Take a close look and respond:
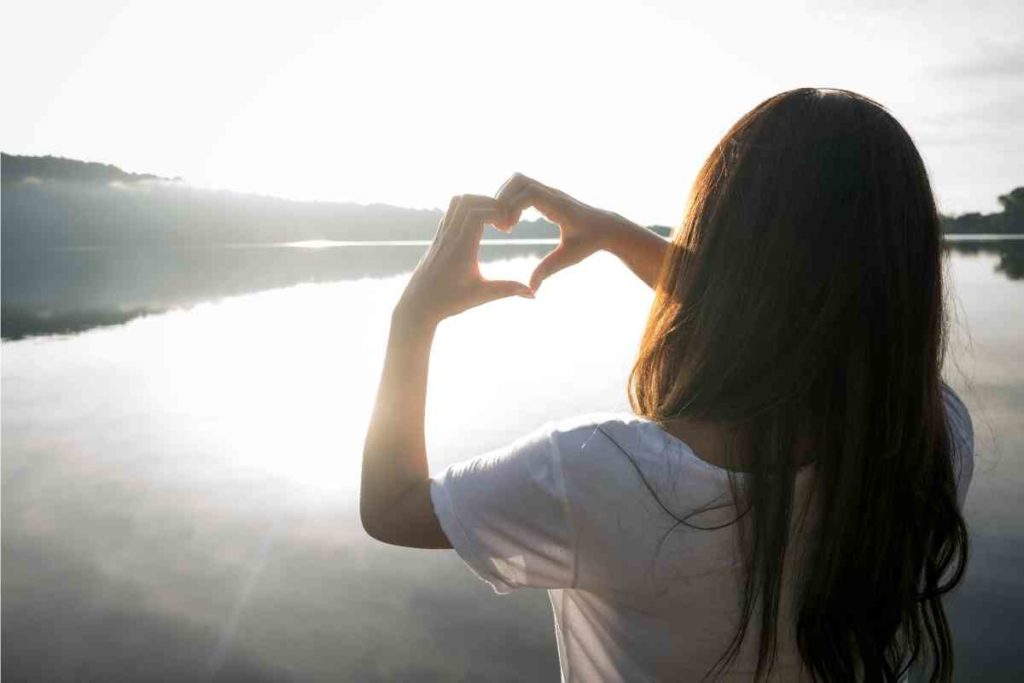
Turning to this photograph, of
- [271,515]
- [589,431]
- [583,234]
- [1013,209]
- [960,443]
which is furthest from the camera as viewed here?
[1013,209]

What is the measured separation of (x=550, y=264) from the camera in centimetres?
142

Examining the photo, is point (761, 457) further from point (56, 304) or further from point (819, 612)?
point (56, 304)

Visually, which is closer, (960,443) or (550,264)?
(960,443)

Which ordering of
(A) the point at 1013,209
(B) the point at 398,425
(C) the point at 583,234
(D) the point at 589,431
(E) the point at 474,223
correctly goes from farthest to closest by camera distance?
(A) the point at 1013,209 < (C) the point at 583,234 < (E) the point at 474,223 < (B) the point at 398,425 < (D) the point at 589,431

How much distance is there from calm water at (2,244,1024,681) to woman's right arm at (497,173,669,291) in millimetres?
1300

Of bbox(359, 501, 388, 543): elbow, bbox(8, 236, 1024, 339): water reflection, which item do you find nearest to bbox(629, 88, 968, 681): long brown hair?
bbox(359, 501, 388, 543): elbow

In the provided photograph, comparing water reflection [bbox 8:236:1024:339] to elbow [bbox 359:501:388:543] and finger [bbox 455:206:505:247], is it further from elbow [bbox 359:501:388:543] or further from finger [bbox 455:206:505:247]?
elbow [bbox 359:501:388:543]

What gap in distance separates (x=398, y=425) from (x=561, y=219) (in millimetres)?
650

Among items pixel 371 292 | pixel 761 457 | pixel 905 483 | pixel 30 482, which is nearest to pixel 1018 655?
pixel 905 483

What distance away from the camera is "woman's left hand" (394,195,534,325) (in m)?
1.09

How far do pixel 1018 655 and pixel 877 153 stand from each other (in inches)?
148

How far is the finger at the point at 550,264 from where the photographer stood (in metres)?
1.34

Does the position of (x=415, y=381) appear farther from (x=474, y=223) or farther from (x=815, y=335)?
(x=815, y=335)

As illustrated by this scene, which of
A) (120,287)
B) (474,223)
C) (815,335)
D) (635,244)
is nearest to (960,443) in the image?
(815,335)
